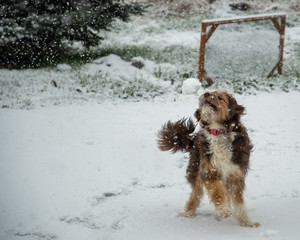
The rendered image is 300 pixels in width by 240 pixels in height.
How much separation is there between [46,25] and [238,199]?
726 centimetres

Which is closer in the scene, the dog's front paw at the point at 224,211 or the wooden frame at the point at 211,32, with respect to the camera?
the dog's front paw at the point at 224,211

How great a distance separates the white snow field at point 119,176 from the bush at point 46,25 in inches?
108

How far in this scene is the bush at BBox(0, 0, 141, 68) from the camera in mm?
9047

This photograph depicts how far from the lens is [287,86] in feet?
28.8

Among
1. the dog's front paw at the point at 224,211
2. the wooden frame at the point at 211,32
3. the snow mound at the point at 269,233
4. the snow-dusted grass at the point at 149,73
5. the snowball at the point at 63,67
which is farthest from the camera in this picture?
the snowball at the point at 63,67

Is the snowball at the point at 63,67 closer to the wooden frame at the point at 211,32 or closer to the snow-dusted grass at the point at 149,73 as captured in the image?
the snow-dusted grass at the point at 149,73

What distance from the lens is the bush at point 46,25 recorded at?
9047 mm

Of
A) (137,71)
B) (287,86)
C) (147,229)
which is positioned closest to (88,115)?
(137,71)

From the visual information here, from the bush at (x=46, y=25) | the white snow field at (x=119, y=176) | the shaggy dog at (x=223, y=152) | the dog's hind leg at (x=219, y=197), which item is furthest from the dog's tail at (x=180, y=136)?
the bush at (x=46, y=25)

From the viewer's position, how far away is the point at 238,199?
3.69 m

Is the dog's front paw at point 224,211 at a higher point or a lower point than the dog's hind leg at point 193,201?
higher

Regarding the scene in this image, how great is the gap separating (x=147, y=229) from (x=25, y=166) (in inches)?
88.5

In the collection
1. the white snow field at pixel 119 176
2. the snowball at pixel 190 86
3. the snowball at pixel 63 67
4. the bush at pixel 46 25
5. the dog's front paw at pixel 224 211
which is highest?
the bush at pixel 46 25

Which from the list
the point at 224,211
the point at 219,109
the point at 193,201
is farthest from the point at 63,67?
the point at 224,211
